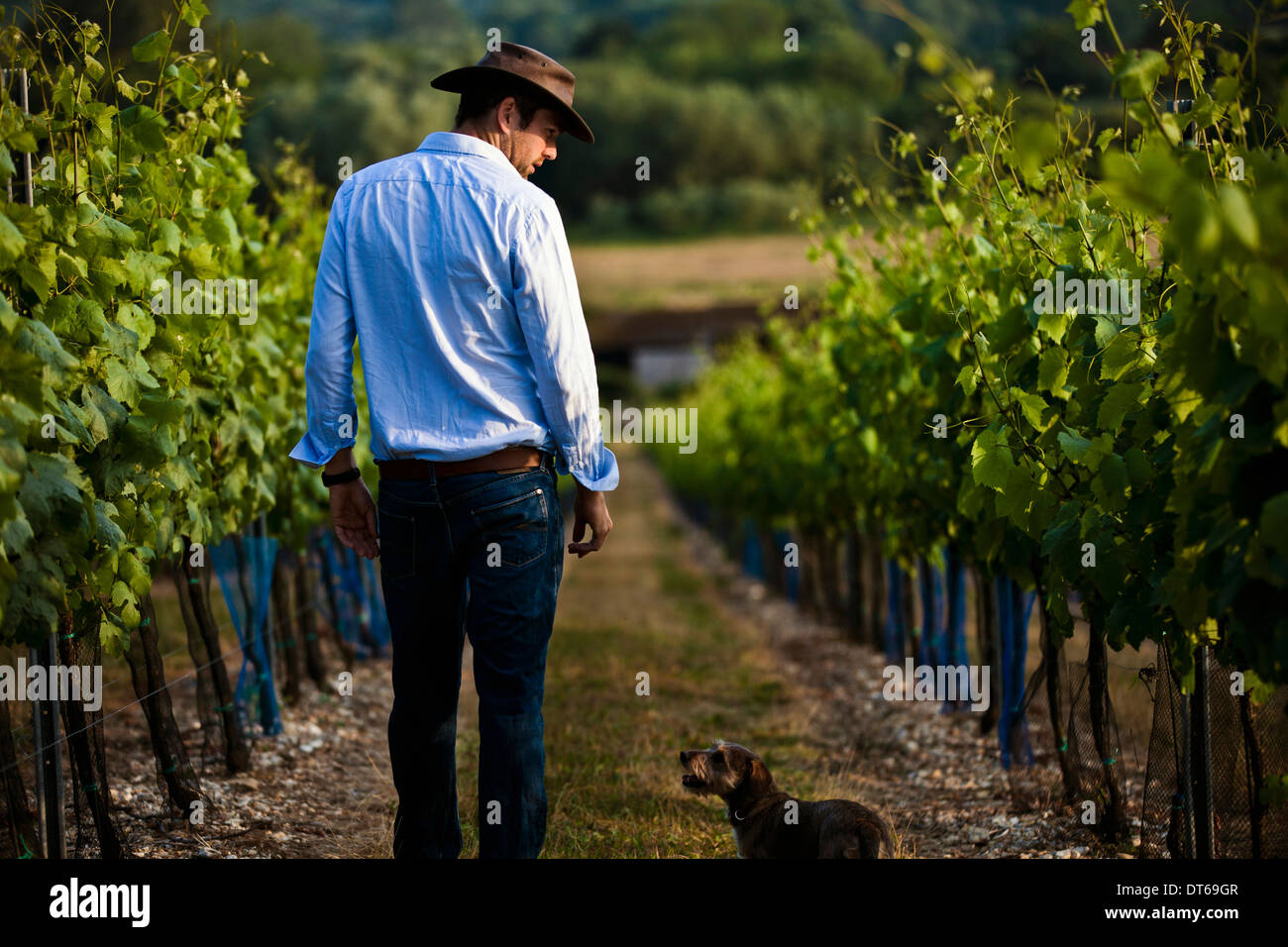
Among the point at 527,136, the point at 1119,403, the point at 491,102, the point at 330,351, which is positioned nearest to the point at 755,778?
the point at 1119,403

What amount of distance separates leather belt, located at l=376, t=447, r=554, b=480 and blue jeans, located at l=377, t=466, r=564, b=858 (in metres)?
0.02

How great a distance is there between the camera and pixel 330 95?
62.2 metres

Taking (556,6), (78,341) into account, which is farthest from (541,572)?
(556,6)

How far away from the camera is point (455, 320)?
3.25 metres

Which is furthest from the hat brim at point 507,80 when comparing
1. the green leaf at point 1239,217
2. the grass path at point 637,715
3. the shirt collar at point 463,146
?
the grass path at point 637,715

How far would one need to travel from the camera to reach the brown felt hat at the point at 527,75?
11.3ft

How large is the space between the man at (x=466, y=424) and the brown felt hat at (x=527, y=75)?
8.4 inches

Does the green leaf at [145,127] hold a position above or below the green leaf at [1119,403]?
above

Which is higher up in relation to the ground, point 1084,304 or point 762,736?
point 1084,304

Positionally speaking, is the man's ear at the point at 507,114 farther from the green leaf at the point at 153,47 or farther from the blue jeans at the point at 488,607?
the green leaf at the point at 153,47

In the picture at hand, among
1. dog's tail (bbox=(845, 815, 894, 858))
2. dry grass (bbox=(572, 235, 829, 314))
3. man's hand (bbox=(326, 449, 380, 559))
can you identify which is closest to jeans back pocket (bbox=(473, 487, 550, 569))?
man's hand (bbox=(326, 449, 380, 559))

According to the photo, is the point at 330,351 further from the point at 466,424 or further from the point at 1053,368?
the point at 1053,368

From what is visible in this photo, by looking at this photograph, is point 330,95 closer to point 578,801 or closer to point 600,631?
point 600,631

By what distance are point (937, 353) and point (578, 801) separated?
2.61 meters
